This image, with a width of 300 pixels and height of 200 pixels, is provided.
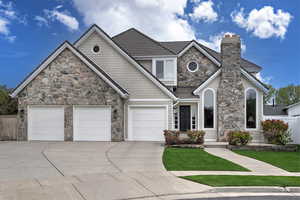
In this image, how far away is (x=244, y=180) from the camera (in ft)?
24.7

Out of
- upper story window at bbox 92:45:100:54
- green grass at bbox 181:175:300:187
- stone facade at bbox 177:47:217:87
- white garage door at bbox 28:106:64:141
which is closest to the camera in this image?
green grass at bbox 181:175:300:187

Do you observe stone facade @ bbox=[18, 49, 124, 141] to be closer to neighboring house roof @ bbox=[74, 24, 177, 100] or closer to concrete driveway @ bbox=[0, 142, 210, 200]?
neighboring house roof @ bbox=[74, 24, 177, 100]

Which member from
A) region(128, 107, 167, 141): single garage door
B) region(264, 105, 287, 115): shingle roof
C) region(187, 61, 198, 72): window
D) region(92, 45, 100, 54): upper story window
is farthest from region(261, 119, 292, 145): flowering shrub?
region(264, 105, 287, 115): shingle roof

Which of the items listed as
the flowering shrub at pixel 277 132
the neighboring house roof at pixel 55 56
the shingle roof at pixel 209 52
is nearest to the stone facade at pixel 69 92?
the neighboring house roof at pixel 55 56

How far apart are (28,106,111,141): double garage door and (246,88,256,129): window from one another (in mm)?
9137

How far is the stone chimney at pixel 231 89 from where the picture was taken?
707 inches

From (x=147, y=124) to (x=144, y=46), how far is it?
726 centimetres

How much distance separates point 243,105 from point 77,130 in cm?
1086

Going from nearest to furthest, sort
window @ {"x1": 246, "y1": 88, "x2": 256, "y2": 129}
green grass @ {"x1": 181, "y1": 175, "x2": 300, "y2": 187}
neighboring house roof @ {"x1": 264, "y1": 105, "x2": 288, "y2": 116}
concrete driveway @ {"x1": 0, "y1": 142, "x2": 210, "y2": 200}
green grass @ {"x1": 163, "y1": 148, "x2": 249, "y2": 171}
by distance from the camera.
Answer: concrete driveway @ {"x1": 0, "y1": 142, "x2": 210, "y2": 200} < green grass @ {"x1": 181, "y1": 175, "x2": 300, "y2": 187} < green grass @ {"x1": 163, "y1": 148, "x2": 249, "y2": 171} < window @ {"x1": 246, "y1": 88, "x2": 256, "y2": 129} < neighboring house roof @ {"x1": 264, "y1": 105, "x2": 288, "y2": 116}

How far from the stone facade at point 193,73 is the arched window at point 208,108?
3.83 meters

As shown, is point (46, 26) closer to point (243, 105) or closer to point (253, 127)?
point (243, 105)

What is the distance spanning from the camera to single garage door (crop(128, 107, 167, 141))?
696 inches

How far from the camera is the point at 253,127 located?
18078mm

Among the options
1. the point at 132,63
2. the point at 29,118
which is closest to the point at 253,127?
the point at 132,63
